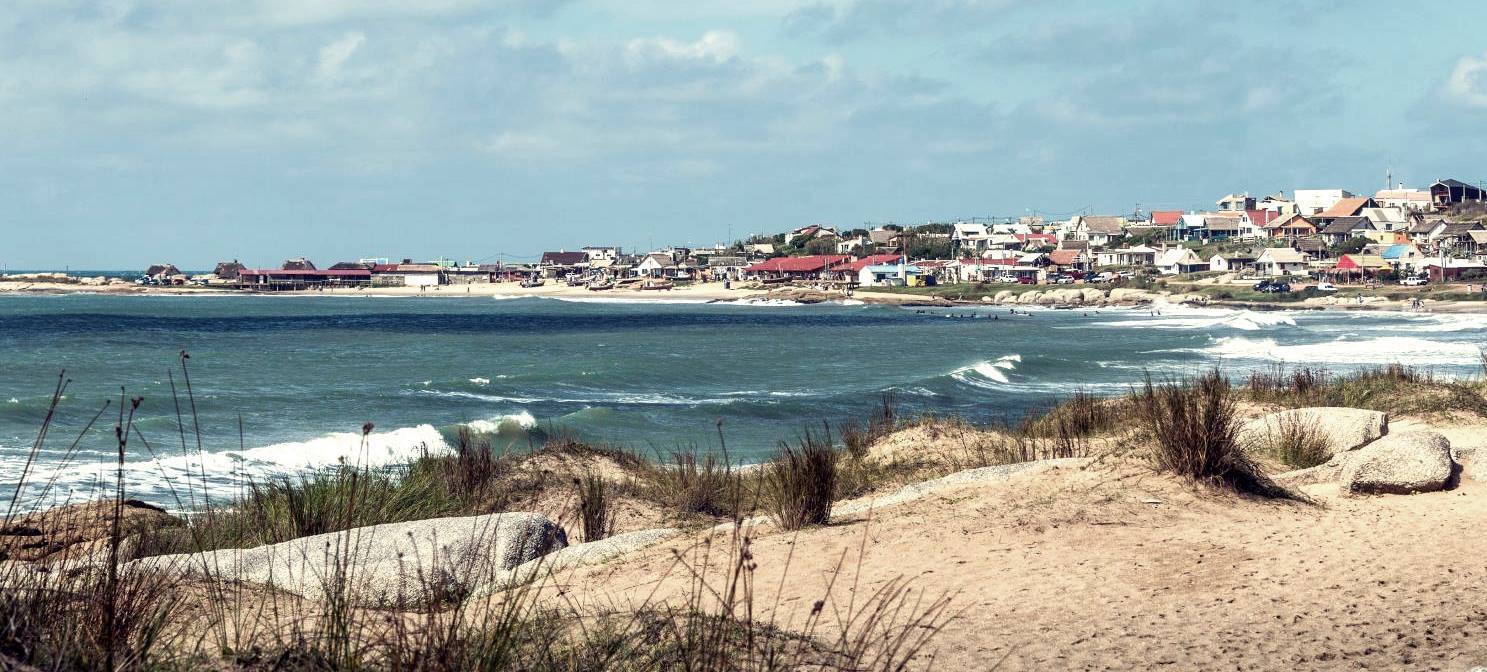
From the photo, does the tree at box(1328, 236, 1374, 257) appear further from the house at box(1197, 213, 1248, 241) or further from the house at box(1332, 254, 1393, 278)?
the house at box(1197, 213, 1248, 241)

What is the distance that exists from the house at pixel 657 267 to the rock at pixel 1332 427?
521ft

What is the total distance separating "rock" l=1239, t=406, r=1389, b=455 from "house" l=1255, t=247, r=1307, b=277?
110 metres

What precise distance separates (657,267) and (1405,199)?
302ft

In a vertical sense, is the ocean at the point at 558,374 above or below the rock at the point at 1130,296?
above

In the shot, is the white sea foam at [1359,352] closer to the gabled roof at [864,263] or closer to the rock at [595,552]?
the rock at [595,552]

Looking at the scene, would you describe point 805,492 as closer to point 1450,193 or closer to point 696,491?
point 696,491

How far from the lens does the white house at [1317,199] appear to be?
166875 mm

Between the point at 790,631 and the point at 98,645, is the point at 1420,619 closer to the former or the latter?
the point at 790,631

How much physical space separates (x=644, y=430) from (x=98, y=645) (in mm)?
20234

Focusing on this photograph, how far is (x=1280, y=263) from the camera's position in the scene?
11938 centimetres

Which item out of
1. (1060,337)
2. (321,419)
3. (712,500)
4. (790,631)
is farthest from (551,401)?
(1060,337)

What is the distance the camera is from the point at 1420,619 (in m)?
7.06

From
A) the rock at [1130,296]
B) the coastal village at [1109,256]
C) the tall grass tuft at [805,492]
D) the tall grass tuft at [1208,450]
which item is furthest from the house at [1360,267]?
the tall grass tuft at [805,492]

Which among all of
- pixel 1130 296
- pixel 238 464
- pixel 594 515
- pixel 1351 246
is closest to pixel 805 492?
pixel 594 515
